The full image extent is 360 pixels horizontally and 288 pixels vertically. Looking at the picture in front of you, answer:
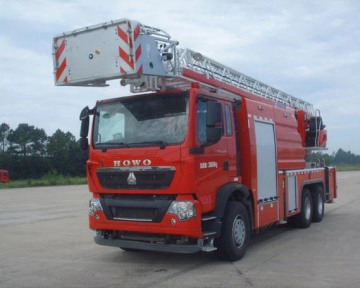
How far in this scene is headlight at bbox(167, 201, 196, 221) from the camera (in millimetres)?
6895

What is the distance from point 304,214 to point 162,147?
18.4ft

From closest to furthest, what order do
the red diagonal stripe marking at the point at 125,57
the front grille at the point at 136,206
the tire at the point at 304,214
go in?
the red diagonal stripe marking at the point at 125,57 → the front grille at the point at 136,206 → the tire at the point at 304,214

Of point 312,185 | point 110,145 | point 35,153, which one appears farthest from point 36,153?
point 110,145

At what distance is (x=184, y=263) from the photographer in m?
7.82

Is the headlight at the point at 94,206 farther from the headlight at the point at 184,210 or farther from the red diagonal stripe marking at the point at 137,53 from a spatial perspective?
the red diagonal stripe marking at the point at 137,53

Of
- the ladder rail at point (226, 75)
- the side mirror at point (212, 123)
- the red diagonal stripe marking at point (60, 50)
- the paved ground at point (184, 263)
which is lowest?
the paved ground at point (184, 263)

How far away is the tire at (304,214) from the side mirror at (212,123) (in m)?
5.02

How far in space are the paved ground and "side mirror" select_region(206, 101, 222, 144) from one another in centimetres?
204

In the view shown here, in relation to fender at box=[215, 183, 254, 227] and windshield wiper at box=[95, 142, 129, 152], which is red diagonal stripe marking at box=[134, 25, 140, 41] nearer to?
windshield wiper at box=[95, 142, 129, 152]

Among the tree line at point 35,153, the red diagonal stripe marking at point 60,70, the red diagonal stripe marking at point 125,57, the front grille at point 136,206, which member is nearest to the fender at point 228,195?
the front grille at point 136,206

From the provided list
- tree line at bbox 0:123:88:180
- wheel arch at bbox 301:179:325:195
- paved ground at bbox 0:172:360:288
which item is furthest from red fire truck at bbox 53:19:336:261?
tree line at bbox 0:123:88:180

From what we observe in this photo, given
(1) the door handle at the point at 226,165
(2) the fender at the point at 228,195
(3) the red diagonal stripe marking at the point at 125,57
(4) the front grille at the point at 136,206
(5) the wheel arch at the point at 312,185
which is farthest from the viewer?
(5) the wheel arch at the point at 312,185

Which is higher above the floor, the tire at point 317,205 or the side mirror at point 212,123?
the side mirror at point 212,123

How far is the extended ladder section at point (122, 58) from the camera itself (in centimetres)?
709
